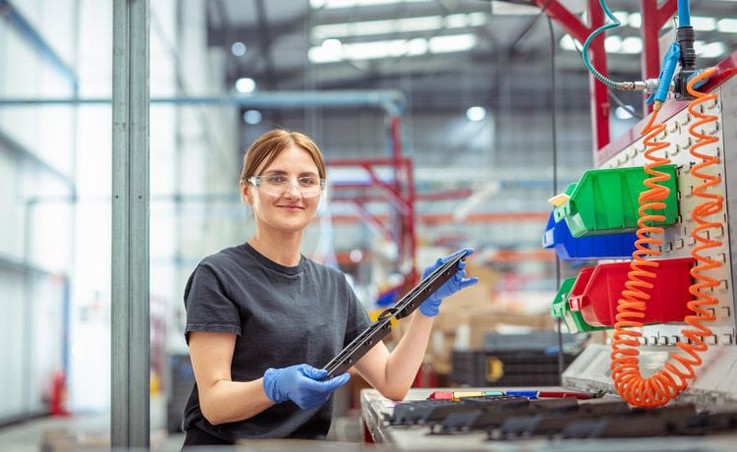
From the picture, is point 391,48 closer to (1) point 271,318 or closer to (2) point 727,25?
(2) point 727,25

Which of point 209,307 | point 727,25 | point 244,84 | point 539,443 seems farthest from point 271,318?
point 244,84

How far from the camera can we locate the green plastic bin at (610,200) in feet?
5.14

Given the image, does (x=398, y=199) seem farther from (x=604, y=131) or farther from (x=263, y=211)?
(x=263, y=211)

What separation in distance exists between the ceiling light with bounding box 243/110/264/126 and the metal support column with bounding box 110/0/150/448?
40.7ft

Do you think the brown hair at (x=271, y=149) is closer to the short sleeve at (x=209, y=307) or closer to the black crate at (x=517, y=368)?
the short sleeve at (x=209, y=307)

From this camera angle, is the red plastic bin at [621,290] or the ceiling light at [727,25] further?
the ceiling light at [727,25]

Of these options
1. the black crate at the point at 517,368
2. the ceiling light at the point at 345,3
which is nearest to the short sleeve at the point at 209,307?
the black crate at the point at 517,368

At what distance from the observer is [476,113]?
15.3 m

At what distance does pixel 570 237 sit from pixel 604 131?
0.64 meters

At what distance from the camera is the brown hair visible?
1815 millimetres

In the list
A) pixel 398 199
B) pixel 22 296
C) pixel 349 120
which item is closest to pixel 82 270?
pixel 22 296

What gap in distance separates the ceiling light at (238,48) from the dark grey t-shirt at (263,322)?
824 centimetres

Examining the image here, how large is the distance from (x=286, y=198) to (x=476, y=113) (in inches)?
548

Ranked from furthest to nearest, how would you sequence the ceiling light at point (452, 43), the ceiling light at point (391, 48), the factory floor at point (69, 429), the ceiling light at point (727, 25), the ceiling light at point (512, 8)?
the ceiling light at point (452, 43) < the ceiling light at point (391, 48) < the factory floor at point (69, 429) < the ceiling light at point (727, 25) < the ceiling light at point (512, 8)
